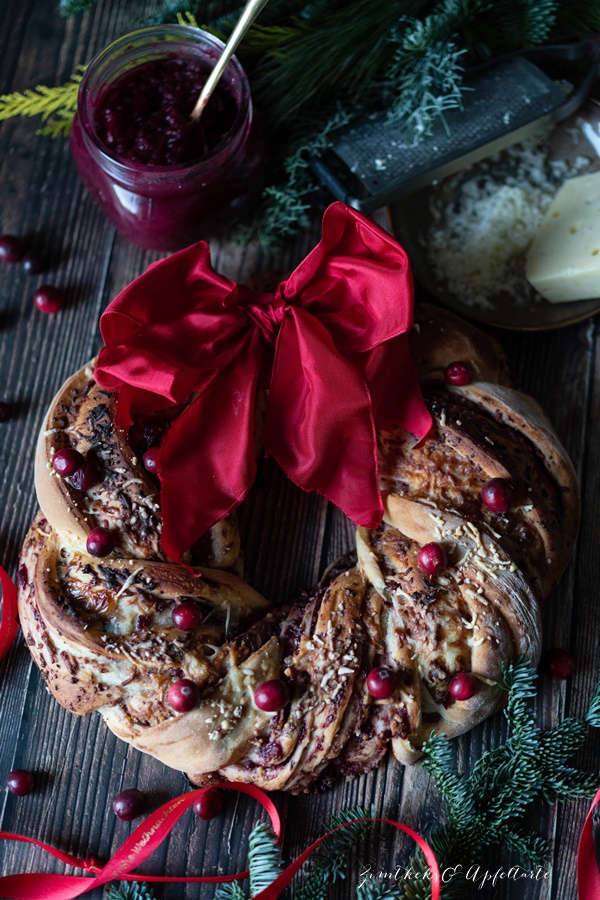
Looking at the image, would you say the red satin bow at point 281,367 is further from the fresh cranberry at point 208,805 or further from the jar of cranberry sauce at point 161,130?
the fresh cranberry at point 208,805

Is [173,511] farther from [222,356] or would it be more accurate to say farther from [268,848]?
[268,848]

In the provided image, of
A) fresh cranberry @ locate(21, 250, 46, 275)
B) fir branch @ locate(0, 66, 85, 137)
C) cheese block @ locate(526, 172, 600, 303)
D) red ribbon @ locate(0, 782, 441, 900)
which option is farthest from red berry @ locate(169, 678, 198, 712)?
fir branch @ locate(0, 66, 85, 137)

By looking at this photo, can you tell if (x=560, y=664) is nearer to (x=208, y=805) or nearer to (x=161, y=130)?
(x=208, y=805)

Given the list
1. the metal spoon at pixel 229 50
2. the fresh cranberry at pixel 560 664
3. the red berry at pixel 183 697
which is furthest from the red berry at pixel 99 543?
the fresh cranberry at pixel 560 664

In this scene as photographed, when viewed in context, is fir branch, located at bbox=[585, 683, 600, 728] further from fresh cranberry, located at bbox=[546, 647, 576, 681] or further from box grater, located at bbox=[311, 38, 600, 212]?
box grater, located at bbox=[311, 38, 600, 212]

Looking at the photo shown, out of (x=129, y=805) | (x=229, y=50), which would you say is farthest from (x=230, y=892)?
(x=229, y=50)

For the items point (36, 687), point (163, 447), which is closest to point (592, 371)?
point (163, 447)
